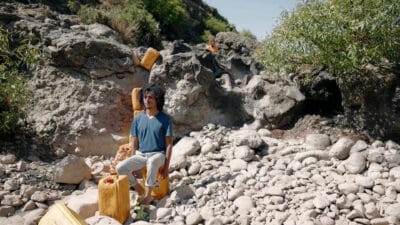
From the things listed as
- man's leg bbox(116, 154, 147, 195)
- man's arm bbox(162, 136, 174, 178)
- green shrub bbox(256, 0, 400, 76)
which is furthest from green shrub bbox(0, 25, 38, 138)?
green shrub bbox(256, 0, 400, 76)

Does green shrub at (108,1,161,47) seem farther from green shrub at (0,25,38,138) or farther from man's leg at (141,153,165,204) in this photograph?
man's leg at (141,153,165,204)

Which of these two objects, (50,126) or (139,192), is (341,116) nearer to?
(139,192)

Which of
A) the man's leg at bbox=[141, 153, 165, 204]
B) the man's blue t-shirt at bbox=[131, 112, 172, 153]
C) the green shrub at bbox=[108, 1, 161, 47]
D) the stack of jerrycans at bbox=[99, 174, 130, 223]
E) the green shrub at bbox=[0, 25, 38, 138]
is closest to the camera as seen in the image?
the stack of jerrycans at bbox=[99, 174, 130, 223]

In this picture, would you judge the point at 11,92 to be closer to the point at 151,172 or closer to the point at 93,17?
the point at 151,172

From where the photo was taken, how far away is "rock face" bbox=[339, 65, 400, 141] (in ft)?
16.7

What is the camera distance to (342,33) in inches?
185

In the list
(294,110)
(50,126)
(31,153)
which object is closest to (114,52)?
(50,126)

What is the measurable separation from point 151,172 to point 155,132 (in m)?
0.45

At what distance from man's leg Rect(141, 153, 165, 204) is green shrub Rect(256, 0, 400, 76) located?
8.17ft

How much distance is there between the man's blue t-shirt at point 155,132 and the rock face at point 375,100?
271cm

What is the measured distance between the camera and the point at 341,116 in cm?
570

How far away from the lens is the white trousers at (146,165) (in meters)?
4.15

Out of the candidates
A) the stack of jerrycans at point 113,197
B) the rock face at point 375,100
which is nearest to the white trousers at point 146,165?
the stack of jerrycans at point 113,197

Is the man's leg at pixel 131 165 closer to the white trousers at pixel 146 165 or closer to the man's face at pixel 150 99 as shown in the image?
the white trousers at pixel 146 165
